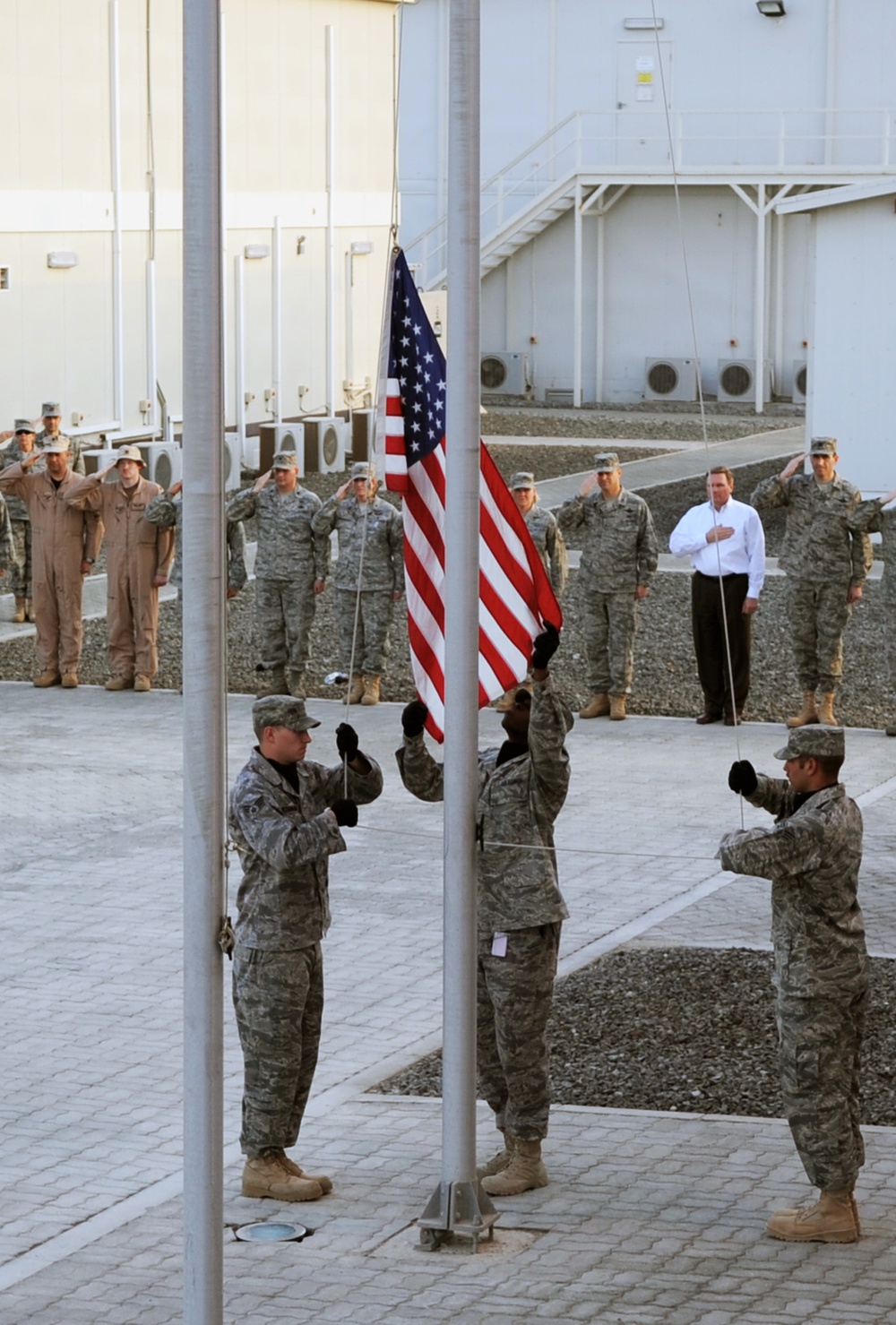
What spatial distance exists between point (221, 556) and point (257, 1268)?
8.84 feet

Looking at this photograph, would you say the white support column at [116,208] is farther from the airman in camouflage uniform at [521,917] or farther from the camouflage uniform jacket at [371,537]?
the airman in camouflage uniform at [521,917]

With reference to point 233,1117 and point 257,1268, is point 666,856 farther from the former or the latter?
point 257,1268

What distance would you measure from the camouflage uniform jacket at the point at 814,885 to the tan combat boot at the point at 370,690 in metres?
10.4

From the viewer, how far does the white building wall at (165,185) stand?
91.8 feet

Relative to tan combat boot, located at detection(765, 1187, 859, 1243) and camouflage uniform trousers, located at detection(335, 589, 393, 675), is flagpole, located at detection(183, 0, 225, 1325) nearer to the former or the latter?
tan combat boot, located at detection(765, 1187, 859, 1243)

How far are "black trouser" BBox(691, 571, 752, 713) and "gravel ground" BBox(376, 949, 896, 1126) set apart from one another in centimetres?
604

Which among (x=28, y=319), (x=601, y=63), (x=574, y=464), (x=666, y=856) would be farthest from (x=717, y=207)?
(x=666, y=856)

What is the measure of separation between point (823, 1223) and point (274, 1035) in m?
2.06

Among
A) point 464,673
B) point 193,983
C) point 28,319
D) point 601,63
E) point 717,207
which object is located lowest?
point 193,983

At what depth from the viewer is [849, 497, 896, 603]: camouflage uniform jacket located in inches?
666

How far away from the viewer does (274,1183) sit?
838cm

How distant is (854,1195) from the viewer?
27.4 feet

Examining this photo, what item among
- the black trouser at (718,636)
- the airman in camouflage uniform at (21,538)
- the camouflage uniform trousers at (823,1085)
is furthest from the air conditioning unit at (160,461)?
the camouflage uniform trousers at (823,1085)

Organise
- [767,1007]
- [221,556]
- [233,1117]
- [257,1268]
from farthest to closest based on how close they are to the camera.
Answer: [767,1007] → [233,1117] → [257,1268] → [221,556]
